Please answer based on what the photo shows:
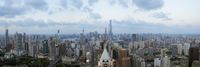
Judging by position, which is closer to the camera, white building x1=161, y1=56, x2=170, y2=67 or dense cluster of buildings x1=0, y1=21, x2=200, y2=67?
dense cluster of buildings x1=0, y1=21, x2=200, y2=67

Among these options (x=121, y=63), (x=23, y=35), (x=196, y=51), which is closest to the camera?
(x=121, y=63)

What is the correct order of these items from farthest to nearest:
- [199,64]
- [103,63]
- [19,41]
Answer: [19,41], [199,64], [103,63]

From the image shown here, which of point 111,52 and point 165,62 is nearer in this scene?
point 111,52

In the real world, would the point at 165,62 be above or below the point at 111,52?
below

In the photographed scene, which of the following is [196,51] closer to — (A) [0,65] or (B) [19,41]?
(A) [0,65]

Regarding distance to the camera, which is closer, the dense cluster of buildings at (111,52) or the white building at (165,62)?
the dense cluster of buildings at (111,52)

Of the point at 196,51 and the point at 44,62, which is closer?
Result: the point at 196,51

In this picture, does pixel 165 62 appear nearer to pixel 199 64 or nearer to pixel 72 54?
pixel 199 64

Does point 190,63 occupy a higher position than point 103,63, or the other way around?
point 103,63

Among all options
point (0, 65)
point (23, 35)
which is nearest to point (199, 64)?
point (0, 65)
